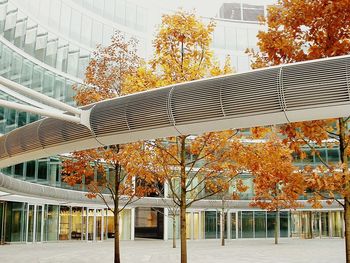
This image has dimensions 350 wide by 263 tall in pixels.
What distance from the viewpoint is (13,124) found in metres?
33.9

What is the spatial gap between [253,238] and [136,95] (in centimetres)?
4969

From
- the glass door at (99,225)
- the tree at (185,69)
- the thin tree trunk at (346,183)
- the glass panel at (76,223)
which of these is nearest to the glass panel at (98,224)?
the glass door at (99,225)

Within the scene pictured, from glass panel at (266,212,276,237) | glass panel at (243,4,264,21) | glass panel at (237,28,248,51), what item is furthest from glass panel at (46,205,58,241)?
glass panel at (243,4,264,21)

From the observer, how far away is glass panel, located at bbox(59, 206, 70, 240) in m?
45.0

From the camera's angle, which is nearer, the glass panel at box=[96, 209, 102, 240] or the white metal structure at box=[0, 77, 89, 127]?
the white metal structure at box=[0, 77, 89, 127]

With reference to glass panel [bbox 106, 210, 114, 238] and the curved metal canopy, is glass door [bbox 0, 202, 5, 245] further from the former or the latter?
the curved metal canopy

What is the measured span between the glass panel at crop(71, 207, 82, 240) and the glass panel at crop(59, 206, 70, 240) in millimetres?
607

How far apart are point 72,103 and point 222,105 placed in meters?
35.8

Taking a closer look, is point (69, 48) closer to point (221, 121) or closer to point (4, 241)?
point (4, 241)

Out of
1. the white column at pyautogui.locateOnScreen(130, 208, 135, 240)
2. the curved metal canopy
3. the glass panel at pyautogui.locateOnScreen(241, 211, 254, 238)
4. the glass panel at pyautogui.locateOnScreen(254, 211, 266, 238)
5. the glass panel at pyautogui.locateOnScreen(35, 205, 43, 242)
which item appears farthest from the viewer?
the glass panel at pyautogui.locateOnScreen(254, 211, 266, 238)

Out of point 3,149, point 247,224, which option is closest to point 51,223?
point 247,224

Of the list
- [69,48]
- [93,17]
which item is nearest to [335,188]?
[69,48]

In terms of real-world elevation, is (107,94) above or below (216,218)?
above

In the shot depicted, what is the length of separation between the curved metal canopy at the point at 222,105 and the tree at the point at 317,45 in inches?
73.9
